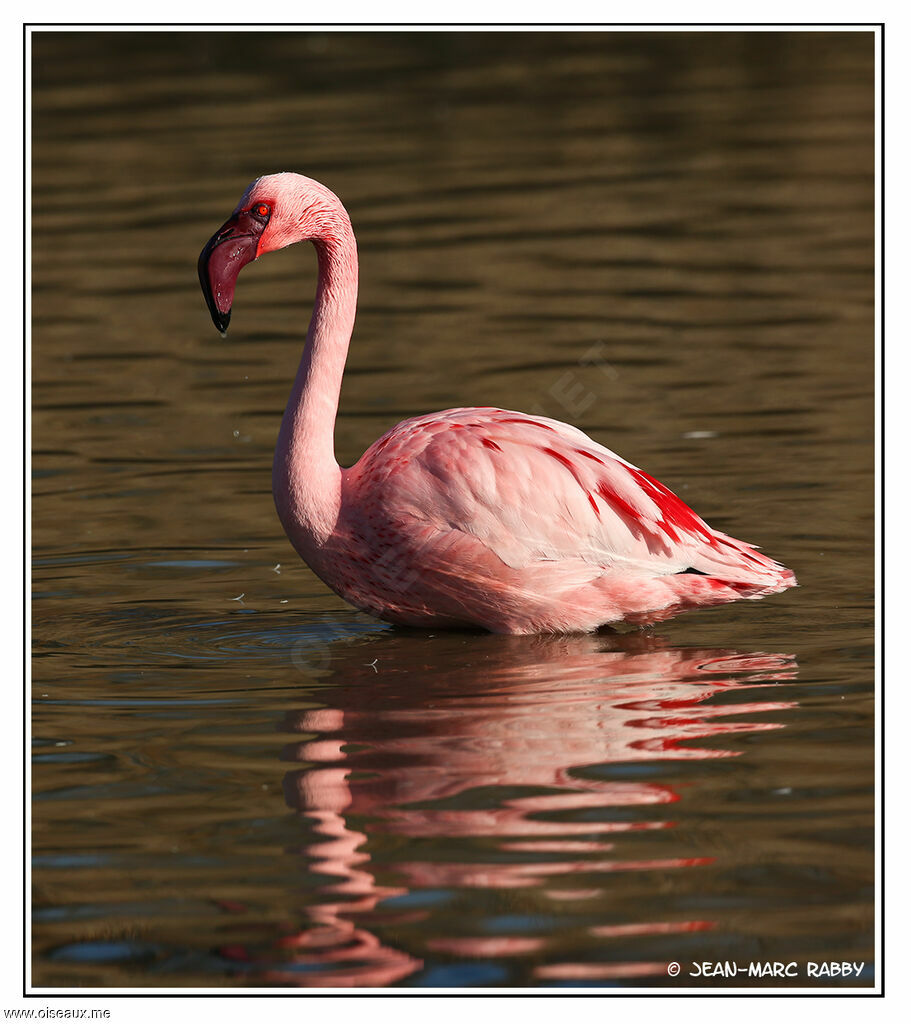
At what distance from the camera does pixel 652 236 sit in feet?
50.0

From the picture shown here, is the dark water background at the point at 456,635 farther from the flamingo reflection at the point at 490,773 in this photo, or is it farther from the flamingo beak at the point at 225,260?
the flamingo beak at the point at 225,260

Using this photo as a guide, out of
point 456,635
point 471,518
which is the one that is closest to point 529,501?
point 471,518

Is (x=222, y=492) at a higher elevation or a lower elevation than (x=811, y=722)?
higher

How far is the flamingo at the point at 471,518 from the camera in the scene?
7273mm

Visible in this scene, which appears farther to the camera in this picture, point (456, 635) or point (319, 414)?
point (456, 635)

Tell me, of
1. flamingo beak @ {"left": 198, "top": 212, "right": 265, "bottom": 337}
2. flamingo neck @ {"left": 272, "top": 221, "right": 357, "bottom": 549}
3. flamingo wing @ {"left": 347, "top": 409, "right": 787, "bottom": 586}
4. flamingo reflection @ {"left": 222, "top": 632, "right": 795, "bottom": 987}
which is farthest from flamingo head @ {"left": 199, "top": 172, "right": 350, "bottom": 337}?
flamingo reflection @ {"left": 222, "top": 632, "right": 795, "bottom": 987}

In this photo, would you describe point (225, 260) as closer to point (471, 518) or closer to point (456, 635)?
point (471, 518)

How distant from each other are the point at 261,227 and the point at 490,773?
2.67 m

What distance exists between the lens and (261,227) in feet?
24.5

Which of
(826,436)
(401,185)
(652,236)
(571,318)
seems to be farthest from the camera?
(401,185)

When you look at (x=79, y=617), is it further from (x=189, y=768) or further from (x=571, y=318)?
(x=571, y=318)

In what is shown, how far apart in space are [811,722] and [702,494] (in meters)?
3.05

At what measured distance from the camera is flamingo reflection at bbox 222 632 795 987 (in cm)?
496
